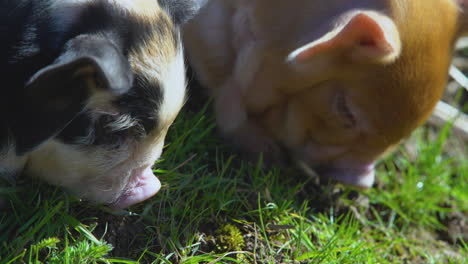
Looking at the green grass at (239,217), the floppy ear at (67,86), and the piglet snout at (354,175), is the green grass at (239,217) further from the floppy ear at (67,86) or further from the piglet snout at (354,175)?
the floppy ear at (67,86)

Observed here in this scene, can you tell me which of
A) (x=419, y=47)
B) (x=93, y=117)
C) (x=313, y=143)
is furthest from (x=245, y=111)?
(x=93, y=117)

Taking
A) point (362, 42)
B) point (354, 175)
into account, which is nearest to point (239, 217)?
point (354, 175)

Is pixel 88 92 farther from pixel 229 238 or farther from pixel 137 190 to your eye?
pixel 229 238

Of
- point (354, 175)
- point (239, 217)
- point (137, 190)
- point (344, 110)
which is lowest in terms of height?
point (354, 175)

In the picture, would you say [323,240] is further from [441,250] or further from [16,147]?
[16,147]

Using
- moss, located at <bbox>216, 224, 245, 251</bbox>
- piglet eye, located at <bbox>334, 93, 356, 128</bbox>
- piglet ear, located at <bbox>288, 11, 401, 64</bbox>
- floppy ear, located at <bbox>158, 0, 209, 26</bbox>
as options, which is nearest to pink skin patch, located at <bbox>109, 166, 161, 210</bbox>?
moss, located at <bbox>216, 224, 245, 251</bbox>

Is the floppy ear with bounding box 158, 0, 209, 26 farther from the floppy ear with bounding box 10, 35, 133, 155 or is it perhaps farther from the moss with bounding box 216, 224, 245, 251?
the moss with bounding box 216, 224, 245, 251

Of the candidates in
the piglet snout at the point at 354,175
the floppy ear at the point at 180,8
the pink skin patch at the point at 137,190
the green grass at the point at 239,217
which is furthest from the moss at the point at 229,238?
the floppy ear at the point at 180,8
